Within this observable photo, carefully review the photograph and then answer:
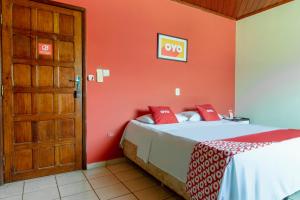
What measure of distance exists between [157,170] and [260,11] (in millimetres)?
3708

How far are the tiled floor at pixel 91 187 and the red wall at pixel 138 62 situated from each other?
0.42 metres

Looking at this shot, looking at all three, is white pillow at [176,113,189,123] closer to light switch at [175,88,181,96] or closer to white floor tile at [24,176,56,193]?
light switch at [175,88,181,96]

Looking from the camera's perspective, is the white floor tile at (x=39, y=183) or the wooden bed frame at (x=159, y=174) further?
the white floor tile at (x=39, y=183)

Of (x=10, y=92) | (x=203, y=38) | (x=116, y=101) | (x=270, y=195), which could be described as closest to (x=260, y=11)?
(x=203, y=38)

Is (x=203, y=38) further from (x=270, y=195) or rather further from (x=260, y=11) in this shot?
(x=270, y=195)

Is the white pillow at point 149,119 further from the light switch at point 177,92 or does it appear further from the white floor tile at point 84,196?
the white floor tile at point 84,196

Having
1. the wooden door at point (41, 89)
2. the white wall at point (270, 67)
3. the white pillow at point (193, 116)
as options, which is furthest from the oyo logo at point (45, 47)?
the white wall at point (270, 67)

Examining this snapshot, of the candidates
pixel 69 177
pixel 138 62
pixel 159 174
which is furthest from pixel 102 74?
pixel 159 174

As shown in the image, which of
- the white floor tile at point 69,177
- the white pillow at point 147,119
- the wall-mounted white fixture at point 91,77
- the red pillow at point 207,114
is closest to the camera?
the white floor tile at point 69,177

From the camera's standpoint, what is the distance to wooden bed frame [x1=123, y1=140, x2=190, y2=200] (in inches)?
73.1

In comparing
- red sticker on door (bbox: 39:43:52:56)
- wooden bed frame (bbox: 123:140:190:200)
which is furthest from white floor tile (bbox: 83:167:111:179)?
red sticker on door (bbox: 39:43:52:56)

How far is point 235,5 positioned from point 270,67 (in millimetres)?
1389

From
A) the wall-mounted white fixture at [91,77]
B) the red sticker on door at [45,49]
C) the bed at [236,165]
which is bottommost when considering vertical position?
the bed at [236,165]

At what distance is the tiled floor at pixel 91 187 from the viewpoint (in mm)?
2027
